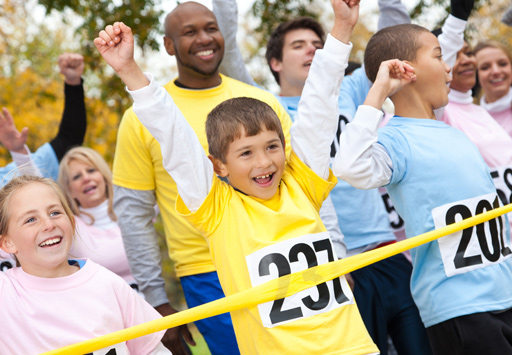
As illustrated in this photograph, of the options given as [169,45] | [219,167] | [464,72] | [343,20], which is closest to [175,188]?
[219,167]

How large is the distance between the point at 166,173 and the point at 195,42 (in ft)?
2.67

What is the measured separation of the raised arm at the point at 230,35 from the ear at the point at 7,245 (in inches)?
78.3

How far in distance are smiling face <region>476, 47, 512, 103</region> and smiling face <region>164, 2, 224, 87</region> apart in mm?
2444

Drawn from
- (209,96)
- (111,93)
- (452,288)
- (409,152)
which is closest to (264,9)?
(111,93)

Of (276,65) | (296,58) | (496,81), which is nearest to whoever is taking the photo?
(296,58)


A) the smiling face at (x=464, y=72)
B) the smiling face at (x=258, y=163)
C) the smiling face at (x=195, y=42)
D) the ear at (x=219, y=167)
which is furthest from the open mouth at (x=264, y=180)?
the smiling face at (x=464, y=72)

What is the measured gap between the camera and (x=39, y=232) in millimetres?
2656

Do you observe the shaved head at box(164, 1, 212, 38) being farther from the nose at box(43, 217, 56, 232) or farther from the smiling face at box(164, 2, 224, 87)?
the nose at box(43, 217, 56, 232)

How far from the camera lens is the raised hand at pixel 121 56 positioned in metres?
2.58

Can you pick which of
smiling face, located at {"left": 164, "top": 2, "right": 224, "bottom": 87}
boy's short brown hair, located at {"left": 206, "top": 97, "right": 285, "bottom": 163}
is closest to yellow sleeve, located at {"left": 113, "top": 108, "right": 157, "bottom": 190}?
smiling face, located at {"left": 164, "top": 2, "right": 224, "bottom": 87}

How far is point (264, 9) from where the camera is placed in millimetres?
6609

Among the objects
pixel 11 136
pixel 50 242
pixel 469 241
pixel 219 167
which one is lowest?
pixel 469 241

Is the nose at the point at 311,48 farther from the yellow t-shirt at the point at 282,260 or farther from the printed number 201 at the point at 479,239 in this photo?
the printed number 201 at the point at 479,239

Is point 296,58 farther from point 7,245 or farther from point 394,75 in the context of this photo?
point 7,245
